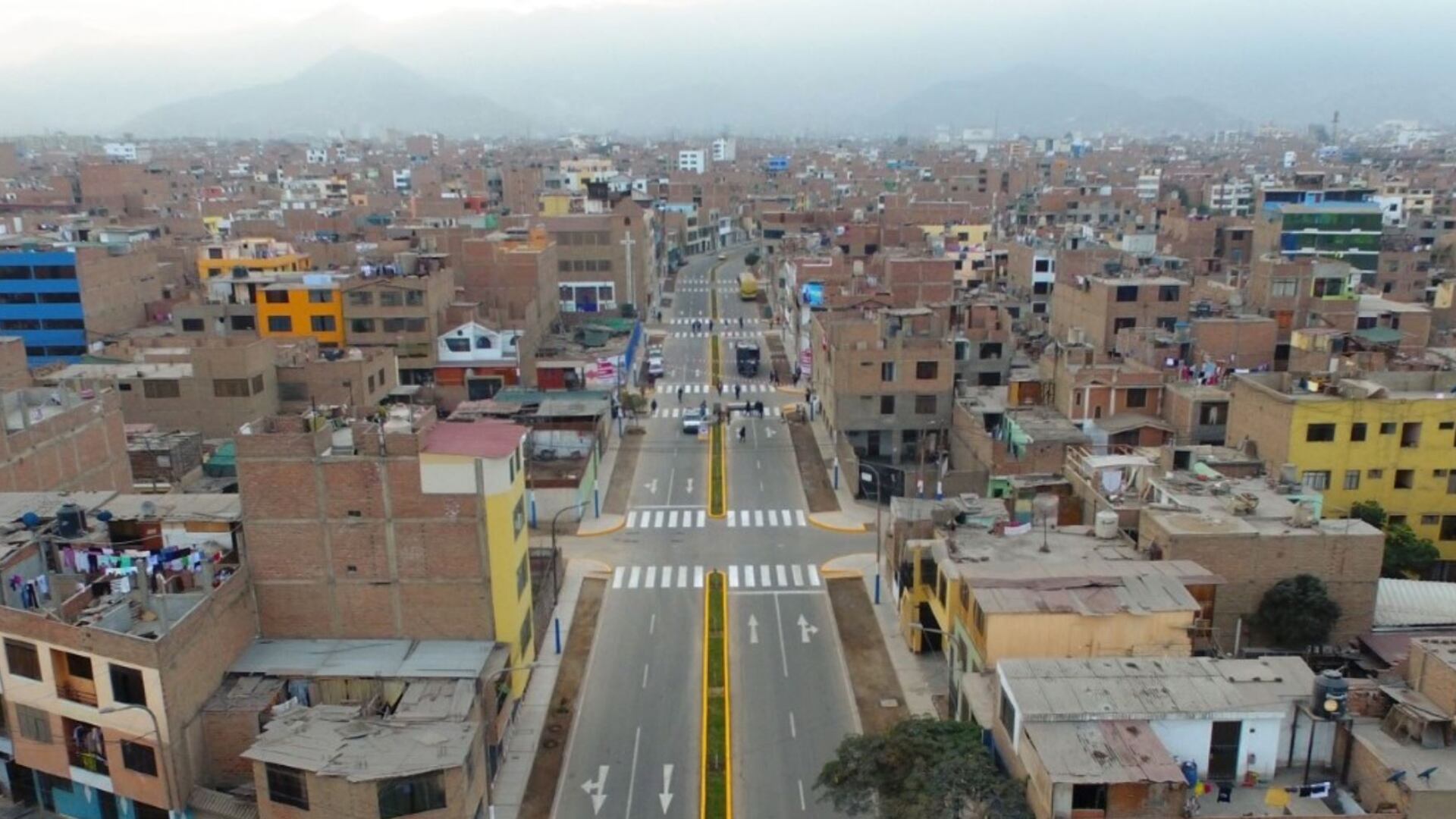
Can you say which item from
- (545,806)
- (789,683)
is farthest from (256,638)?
(789,683)

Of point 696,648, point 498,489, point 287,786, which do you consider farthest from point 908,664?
point 287,786

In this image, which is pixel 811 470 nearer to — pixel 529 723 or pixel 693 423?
pixel 693 423

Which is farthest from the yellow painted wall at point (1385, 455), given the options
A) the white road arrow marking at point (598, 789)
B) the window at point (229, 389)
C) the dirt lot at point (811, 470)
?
the window at point (229, 389)

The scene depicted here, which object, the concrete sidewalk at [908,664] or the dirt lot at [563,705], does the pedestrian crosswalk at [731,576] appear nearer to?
the dirt lot at [563,705]

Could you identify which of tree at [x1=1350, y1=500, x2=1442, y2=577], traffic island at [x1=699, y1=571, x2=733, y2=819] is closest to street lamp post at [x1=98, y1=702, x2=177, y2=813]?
traffic island at [x1=699, y1=571, x2=733, y2=819]

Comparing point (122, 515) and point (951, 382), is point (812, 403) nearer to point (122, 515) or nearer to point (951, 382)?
point (951, 382)

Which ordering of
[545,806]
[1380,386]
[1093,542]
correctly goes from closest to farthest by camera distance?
[545,806] → [1093,542] → [1380,386]

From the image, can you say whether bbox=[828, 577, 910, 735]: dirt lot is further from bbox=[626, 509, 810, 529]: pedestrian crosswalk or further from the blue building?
the blue building
